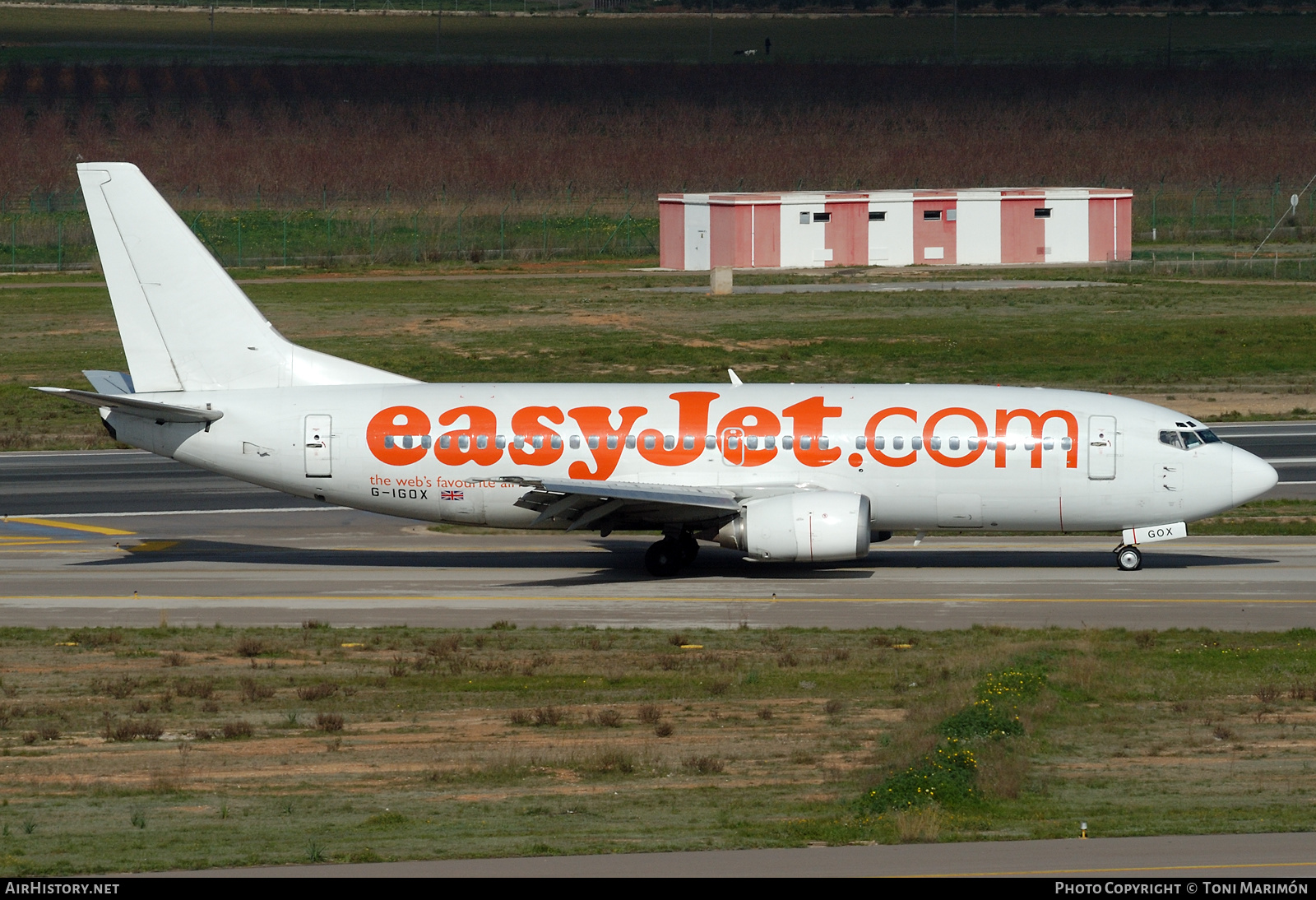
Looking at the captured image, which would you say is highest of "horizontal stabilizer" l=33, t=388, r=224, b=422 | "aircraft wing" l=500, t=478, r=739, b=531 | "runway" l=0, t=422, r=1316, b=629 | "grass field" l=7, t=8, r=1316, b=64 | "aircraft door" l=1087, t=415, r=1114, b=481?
"grass field" l=7, t=8, r=1316, b=64

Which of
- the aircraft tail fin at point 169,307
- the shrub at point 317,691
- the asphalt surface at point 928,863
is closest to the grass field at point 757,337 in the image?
→ the aircraft tail fin at point 169,307

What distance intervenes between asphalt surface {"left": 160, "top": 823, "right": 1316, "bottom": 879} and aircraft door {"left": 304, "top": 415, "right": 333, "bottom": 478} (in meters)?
21.4

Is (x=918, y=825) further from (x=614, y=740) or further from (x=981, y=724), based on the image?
(x=614, y=740)

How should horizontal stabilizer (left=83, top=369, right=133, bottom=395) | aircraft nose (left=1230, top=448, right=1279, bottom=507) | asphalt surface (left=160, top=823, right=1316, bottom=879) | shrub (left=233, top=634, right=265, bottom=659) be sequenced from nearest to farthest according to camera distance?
asphalt surface (left=160, top=823, right=1316, bottom=879)
shrub (left=233, top=634, right=265, bottom=659)
aircraft nose (left=1230, top=448, right=1279, bottom=507)
horizontal stabilizer (left=83, top=369, right=133, bottom=395)

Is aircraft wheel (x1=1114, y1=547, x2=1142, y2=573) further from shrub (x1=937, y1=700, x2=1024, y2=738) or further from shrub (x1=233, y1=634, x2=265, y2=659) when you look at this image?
shrub (x1=233, y1=634, x2=265, y2=659)

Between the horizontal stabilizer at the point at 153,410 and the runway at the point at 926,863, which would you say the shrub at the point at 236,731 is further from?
the horizontal stabilizer at the point at 153,410

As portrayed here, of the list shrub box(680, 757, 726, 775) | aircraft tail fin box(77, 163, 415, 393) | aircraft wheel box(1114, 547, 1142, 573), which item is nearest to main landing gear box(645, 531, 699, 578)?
aircraft tail fin box(77, 163, 415, 393)

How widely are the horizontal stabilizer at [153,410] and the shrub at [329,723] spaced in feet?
46.9

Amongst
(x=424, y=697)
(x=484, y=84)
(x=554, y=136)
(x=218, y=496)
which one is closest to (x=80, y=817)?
(x=424, y=697)

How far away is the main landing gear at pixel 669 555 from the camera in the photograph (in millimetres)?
37875

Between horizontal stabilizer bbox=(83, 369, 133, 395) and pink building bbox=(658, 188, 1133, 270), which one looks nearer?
horizontal stabilizer bbox=(83, 369, 133, 395)

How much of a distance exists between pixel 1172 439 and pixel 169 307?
23.7 m

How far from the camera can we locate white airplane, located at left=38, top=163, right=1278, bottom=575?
36688mm

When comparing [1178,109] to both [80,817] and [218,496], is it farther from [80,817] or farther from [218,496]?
[80,817]
